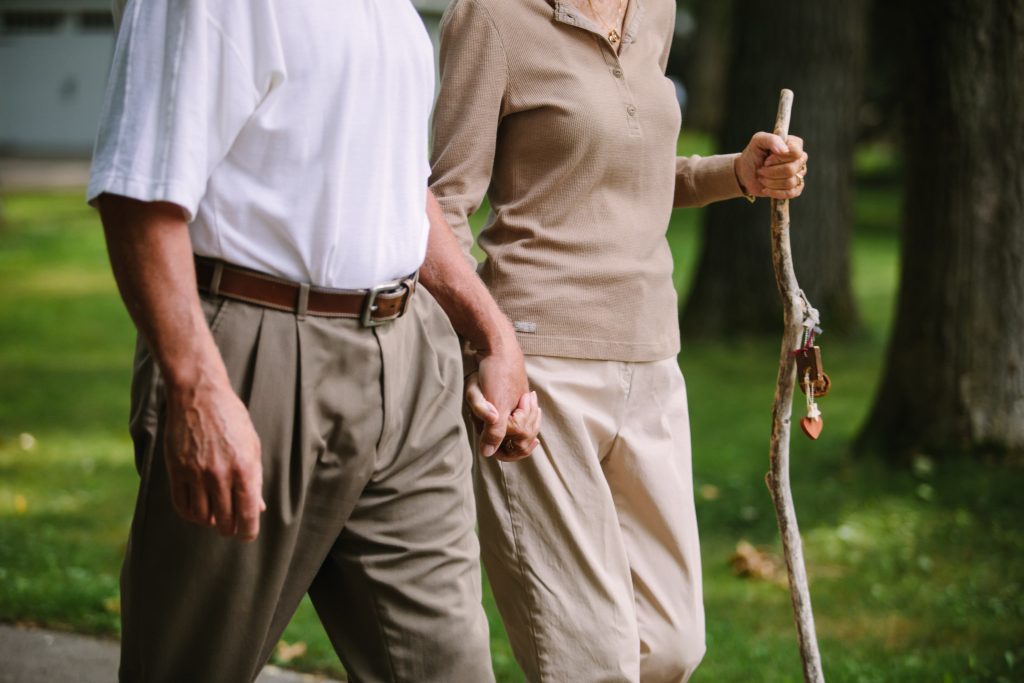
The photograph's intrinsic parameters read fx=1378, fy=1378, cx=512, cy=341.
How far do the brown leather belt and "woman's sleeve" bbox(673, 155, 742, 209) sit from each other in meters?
1.24

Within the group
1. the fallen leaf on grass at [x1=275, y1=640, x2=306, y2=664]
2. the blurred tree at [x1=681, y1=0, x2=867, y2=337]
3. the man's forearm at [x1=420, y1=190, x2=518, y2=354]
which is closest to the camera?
the man's forearm at [x1=420, y1=190, x2=518, y2=354]

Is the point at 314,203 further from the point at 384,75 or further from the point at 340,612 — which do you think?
the point at 340,612

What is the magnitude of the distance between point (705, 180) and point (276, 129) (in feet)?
4.89

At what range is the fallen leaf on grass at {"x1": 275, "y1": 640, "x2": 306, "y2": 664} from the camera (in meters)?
4.36

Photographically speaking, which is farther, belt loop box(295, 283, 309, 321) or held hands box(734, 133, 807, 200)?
held hands box(734, 133, 807, 200)

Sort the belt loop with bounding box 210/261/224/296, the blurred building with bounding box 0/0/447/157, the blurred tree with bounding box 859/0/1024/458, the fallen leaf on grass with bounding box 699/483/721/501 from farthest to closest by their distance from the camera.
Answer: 1. the blurred building with bounding box 0/0/447/157
2. the fallen leaf on grass with bounding box 699/483/721/501
3. the blurred tree with bounding box 859/0/1024/458
4. the belt loop with bounding box 210/261/224/296

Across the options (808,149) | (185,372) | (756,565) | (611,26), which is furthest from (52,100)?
(185,372)

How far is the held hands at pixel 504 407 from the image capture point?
2715mm

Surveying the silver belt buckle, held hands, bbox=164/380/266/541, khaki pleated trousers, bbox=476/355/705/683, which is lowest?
khaki pleated trousers, bbox=476/355/705/683

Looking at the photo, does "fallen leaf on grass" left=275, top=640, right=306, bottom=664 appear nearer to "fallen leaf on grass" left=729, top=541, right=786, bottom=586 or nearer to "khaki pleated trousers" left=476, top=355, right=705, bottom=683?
"khaki pleated trousers" left=476, top=355, right=705, bottom=683

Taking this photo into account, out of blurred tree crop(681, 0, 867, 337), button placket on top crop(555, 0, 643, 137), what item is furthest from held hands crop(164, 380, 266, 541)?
blurred tree crop(681, 0, 867, 337)

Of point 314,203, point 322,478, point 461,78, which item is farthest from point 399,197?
point 461,78

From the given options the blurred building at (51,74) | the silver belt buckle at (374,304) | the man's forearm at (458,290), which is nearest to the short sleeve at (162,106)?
the silver belt buckle at (374,304)

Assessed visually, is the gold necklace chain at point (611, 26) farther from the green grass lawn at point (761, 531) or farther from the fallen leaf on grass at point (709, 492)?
the fallen leaf on grass at point (709, 492)
